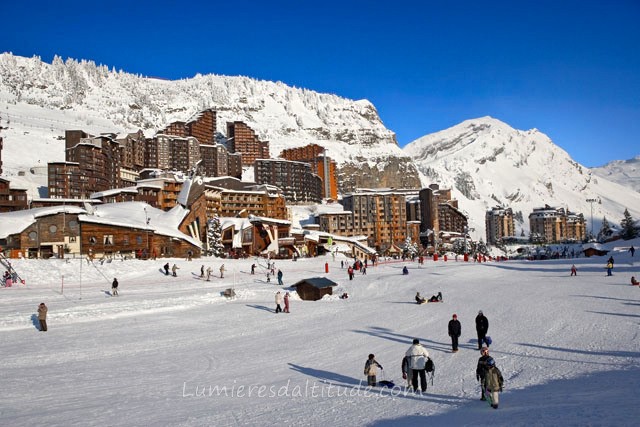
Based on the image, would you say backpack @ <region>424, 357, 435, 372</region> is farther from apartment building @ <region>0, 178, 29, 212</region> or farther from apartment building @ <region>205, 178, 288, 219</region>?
apartment building @ <region>205, 178, 288, 219</region>

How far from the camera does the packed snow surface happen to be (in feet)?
33.9

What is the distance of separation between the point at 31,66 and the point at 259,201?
155m

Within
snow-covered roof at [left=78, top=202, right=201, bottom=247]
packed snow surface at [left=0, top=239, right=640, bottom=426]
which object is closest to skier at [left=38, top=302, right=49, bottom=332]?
packed snow surface at [left=0, top=239, right=640, bottom=426]

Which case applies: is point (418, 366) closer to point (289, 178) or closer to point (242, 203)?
point (242, 203)

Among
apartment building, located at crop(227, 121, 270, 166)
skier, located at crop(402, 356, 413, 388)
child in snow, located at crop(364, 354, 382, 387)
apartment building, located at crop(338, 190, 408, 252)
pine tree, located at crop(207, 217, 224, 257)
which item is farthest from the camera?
apartment building, located at crop(227, 121, 270, 166)

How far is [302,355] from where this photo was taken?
16328 millimetres

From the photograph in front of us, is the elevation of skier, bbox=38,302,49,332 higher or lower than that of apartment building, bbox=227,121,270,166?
lower

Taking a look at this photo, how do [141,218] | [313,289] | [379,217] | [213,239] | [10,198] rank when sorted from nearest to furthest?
[313,289], [141,218], [213,239], [10,198], [379,217]

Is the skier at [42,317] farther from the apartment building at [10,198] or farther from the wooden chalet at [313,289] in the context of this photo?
the apartment building at [10,198]

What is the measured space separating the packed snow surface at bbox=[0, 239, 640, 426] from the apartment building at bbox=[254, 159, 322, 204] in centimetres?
11584

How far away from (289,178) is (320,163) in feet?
88.7

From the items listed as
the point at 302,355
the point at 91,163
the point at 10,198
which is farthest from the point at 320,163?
the point at 302,355

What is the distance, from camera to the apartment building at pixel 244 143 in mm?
174125

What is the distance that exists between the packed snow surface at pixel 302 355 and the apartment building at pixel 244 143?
5650 inches
